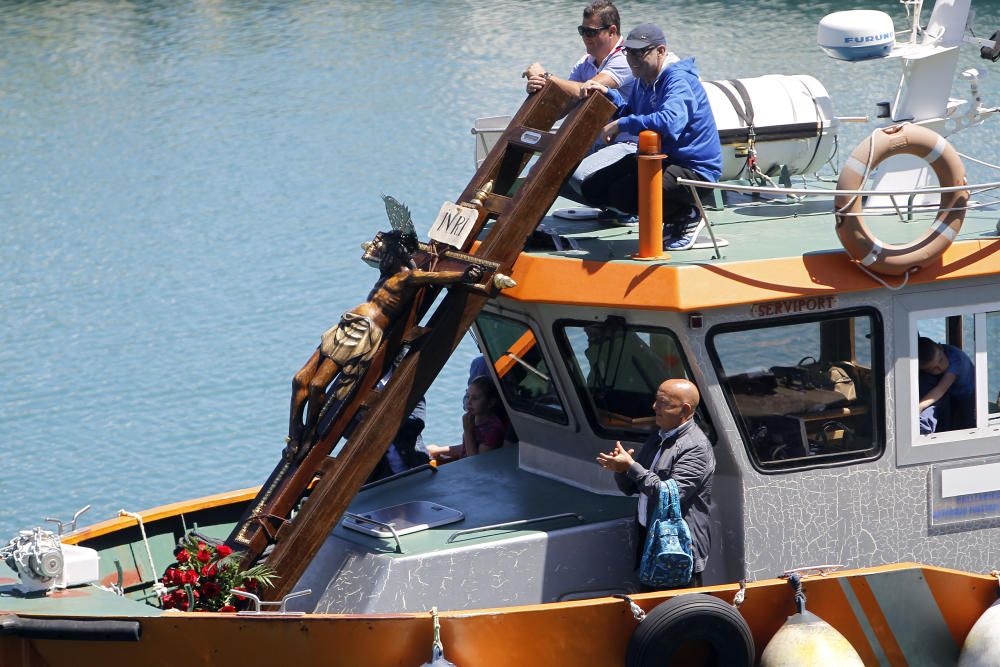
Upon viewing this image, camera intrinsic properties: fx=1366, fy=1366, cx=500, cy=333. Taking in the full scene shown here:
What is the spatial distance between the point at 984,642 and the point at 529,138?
3.22 meters

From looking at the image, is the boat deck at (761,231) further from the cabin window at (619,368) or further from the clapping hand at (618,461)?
the clapping hand at (618,461)

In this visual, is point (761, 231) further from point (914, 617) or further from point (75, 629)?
point (75, 629)

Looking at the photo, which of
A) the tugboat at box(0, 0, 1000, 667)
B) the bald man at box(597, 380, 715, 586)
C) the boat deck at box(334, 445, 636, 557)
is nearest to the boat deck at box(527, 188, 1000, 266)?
the tugboat at box(0, 0, 1000, 667)

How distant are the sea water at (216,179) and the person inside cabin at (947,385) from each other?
827 cm

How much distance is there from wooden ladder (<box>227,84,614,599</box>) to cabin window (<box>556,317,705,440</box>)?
0.60 m

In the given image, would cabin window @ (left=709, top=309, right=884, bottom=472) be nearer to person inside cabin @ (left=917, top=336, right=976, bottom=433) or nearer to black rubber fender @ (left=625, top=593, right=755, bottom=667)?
person inside cabin @ (left=917, top=336, right=976, bottom=433)

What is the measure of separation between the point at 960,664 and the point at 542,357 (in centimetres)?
254

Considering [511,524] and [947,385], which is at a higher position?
[947,385]

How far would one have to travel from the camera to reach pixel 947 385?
6801 millimetres

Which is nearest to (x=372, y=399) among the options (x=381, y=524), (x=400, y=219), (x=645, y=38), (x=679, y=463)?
(x=381, y=524)

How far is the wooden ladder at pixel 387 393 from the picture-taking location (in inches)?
253

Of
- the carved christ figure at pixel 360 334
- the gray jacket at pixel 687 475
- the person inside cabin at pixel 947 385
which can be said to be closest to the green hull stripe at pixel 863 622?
the gray jacket at pixel 687 475

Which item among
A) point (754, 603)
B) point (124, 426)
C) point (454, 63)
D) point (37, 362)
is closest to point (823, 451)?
point (754, 603)

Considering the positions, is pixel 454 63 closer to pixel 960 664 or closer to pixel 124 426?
pixel 124 426
